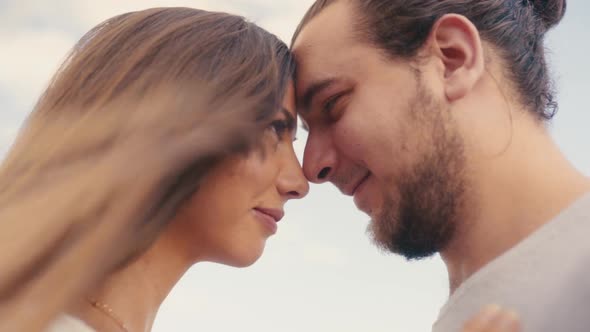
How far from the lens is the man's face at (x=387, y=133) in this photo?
12.9 feet

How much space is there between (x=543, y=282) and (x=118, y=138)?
174cm

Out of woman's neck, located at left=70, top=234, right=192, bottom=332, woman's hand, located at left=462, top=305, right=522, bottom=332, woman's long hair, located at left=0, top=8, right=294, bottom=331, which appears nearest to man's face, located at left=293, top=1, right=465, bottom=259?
woman's long hair, located at left=0, top=8, right=294, bottom=331

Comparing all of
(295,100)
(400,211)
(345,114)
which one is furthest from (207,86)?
(400,211)

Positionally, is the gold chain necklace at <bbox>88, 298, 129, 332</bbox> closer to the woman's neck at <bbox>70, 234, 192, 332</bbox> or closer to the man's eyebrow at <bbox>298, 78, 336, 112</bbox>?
the woman's neck at <bbox>70, 234, 192, 332</bbox>

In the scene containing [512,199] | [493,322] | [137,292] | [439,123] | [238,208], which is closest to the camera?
[493,322]

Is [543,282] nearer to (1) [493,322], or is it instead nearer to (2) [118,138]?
(1) [493,322]

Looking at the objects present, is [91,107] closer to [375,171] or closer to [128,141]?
[128,141]

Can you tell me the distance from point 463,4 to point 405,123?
685 millimetres

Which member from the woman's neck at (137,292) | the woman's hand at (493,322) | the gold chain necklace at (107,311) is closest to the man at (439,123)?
the woman's hand at (493,322)

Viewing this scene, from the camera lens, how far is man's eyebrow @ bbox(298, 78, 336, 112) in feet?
13.1

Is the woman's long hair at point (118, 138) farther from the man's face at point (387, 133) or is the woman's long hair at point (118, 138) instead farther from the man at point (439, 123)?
the man at point (439, 123)

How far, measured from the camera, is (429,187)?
155 inches

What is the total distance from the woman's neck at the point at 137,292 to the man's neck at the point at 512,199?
134cm

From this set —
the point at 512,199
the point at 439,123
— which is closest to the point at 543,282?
the point at 512,199
